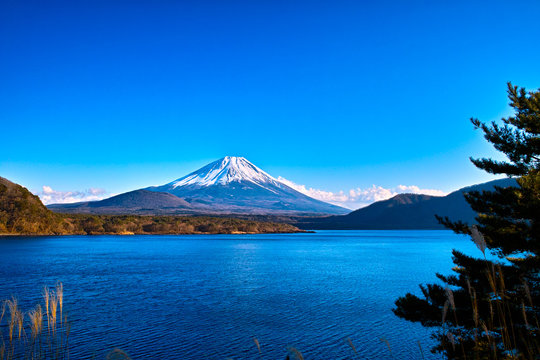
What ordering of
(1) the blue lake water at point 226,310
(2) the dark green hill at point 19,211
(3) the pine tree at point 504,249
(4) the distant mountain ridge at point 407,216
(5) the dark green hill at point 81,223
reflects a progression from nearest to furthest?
(3) the pine tree at point 504,249, (1) the blue lake water at point 226,310, (2) the dark green hill at point 19,211, (5) the dark green hill at point 81,223, (4) the distant mountain ridge at point 407,216

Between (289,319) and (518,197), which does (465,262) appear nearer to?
(518,197)

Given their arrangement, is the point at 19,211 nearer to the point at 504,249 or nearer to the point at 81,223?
the point at 81,223

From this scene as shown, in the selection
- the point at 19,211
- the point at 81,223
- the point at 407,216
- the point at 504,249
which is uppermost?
the point at 407,216

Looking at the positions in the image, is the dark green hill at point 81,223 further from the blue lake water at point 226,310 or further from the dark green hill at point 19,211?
the blue lake water at point 226,310

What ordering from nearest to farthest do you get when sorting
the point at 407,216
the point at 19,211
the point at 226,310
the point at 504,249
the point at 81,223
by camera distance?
the point at 504,249 → the point at 226,310 → the point at 19,211 → the point at 81,223 → the point at 407,216

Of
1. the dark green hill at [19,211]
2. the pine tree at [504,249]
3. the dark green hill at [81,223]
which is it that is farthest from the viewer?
the dark green hill at [81,223]

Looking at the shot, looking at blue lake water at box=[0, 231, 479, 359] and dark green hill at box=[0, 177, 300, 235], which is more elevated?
dark green hill at box=[0, 177, 300, 235]

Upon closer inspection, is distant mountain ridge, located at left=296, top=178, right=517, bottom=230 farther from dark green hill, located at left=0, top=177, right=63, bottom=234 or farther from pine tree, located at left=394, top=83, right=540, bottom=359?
pine tree, located at left=394, top=83, right=540, bottom=359

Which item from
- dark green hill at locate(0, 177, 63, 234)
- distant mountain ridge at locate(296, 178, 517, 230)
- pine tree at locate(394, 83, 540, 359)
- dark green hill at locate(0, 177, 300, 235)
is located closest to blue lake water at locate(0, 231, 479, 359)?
pine tree at locate(394, 83, 540, 359)

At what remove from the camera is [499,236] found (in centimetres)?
1057

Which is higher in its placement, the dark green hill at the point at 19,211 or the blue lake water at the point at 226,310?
the dark green hill at the point at 19,211

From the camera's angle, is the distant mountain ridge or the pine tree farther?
the distant mountain ridge

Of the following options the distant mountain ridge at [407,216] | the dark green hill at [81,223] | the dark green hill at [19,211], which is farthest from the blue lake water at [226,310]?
the distant mountain ridge at [407,216]

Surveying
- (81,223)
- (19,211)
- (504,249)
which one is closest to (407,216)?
(81,223)
